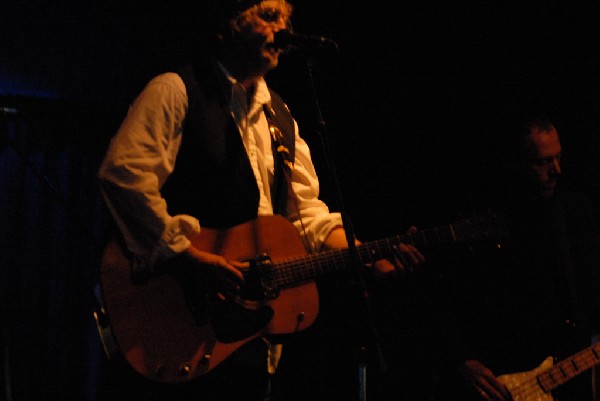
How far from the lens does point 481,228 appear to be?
2178mm

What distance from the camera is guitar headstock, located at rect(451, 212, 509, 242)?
216 cm

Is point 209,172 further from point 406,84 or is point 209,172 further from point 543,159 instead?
point 543,159

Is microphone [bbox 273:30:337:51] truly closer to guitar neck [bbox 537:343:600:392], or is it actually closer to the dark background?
the dark background

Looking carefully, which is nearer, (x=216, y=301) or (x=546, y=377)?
(x=216, y=301)

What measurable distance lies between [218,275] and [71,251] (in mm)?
3199

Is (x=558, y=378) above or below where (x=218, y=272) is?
below

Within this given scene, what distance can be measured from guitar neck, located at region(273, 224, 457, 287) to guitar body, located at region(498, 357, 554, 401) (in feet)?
2.90

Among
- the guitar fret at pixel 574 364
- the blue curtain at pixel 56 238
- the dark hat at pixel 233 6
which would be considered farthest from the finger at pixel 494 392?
the blue curtain at pixel 56 238

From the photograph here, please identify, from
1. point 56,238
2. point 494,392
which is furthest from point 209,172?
point 56,238

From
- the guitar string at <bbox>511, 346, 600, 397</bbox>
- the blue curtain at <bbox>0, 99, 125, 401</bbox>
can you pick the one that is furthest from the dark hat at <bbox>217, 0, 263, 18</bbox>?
the blue curtain at <bbox>0, 99, 125, 401</bbox>

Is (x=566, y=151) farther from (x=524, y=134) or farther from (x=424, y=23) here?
(x=424, y=23)

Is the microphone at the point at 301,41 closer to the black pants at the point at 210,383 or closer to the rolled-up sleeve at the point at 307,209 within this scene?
the rolled-up sleeve at the point at 307,209

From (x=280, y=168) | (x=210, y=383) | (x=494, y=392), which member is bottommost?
(x=494, y=392)

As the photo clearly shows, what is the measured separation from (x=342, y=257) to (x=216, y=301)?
521mm
